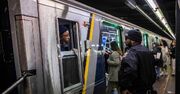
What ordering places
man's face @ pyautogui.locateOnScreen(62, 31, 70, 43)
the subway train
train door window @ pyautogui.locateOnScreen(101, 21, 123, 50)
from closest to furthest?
1. the subway train
2. man's face @ pyautogui.locateOnScreen(62, 31, 70, 43)
3. train door window @ pyautogui.locateOnScreen(101, 21, 123, 50)

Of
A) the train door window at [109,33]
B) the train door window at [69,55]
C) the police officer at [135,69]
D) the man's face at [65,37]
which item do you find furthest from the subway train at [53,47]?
the police officer at [135,69]

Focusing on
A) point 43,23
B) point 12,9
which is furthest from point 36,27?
point 12,9

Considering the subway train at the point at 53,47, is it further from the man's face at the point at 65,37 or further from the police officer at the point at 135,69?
the police officer at the point at 135,69

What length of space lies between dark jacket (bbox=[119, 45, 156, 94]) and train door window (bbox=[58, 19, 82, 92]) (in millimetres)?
605

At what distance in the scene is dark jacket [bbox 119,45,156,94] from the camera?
332 centimetres

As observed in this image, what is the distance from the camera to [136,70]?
3.34 meters

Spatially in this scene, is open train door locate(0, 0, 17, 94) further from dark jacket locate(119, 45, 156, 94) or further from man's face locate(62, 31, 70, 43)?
dark jacket locate(119, 45, 156, 94)

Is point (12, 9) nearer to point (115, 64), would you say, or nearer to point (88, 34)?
point (88, 34)

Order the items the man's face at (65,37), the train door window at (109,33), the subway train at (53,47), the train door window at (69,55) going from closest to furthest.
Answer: the subway train at (53,47) < the train door window at (69,55) < the man's face at (65,37) < the train door window at (109,33)

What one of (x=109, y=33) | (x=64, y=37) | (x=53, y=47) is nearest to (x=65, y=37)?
(x=64, y=37)

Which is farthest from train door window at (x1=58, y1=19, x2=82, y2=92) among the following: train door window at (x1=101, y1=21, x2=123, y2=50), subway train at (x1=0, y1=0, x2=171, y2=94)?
train door window at (x1=101, y1=21, x2=123, y2=50)

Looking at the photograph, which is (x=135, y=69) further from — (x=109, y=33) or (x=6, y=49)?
(x=109, y=33)

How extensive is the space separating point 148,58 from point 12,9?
1970 millimetres

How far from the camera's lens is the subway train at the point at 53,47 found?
2.40 metres
